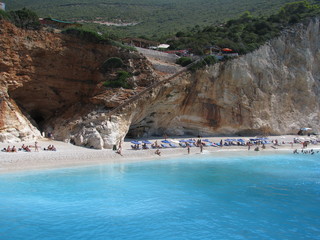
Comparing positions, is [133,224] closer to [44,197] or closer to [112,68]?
[44,197]

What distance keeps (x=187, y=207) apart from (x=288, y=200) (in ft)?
17.0

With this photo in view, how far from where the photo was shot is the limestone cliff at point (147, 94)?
2595 centimetres

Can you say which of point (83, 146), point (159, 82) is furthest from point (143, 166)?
point (159, 82)

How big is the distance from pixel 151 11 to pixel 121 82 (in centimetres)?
6772

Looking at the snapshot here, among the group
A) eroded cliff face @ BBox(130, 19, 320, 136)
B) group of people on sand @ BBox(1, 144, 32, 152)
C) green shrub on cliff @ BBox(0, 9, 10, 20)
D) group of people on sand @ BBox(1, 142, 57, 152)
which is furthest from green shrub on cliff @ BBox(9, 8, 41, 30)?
eroded cliff face @ BBox(130, 19, 320, 136)

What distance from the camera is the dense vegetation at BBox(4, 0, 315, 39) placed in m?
70.4

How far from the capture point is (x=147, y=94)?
29188 millimetres

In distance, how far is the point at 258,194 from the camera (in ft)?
49.1

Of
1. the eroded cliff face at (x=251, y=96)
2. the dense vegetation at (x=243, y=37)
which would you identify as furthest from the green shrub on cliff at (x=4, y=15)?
the dense vegetation at (x=243, y=37)

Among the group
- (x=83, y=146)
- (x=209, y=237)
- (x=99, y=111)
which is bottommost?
(x=209, y=237)

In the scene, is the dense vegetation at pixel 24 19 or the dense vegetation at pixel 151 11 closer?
the dense vegetation at pixel 24 19

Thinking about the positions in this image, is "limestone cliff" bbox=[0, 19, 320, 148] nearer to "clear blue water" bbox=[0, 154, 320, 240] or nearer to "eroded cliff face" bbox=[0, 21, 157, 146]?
"eroded cliff face" bbox=[0, 21, 157, 146]

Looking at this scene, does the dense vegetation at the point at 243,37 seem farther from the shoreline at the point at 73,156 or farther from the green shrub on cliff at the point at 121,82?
the shoreline at the point at 73,156

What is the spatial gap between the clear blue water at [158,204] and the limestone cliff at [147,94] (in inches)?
295
